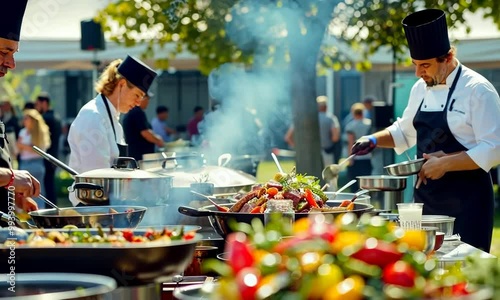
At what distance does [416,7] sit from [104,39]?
11.4ft

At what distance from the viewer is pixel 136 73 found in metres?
4.96

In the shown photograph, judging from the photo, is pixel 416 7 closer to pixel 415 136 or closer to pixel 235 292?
pixel 415 136

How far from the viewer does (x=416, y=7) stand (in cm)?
949

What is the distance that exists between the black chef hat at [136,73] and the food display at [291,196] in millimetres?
1643

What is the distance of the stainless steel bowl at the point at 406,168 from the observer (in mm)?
4211

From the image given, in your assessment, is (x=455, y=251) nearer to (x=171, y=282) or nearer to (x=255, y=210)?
(x=255, y=210)

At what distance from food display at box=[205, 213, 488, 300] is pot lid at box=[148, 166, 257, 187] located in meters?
2.67

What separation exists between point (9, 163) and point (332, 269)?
2.45 m

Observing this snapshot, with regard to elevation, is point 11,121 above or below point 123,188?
above

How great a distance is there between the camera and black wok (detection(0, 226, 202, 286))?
2090 millimetres

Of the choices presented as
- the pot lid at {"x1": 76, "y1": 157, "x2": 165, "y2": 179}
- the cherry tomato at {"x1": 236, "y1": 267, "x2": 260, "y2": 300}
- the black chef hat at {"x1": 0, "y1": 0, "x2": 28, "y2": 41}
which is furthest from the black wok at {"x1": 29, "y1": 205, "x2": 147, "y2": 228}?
the cherry tomato at {"x1": 236, "y1": 267, "x2": 260, "y2": 300}

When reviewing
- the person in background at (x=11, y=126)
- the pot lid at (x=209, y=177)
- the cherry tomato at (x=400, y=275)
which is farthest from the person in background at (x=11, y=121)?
the cherry tomato at (x=400, y=275)

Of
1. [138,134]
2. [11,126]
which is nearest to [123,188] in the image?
[138,134]

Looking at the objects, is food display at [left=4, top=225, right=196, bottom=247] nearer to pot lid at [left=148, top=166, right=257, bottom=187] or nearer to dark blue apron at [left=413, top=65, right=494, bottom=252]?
pot lid at [left=148, top=166, right=257, bottom=187]
